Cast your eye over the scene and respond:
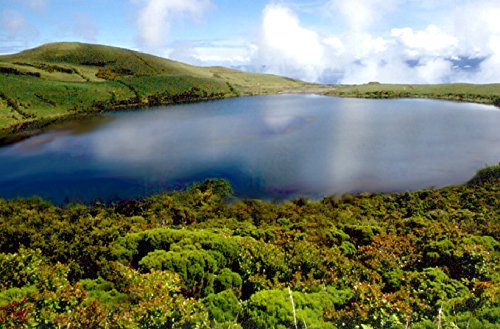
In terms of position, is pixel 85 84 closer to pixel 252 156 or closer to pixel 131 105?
pixel 131 105

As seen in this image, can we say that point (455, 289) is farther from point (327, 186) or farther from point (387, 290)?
point (327, 186)

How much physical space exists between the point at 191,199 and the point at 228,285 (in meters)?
20.0

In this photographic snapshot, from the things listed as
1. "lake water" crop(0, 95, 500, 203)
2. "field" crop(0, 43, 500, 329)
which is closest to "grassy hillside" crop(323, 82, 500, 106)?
"lake water" crop(0, 95, 500, 203)

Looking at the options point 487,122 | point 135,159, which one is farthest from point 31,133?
point 487,122

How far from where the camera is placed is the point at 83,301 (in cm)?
1062

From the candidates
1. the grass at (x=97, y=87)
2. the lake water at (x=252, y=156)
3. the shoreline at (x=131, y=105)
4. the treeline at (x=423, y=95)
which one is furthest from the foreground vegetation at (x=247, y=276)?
the treeline at (x=423, y=95)

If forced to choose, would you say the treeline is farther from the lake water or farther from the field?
the field

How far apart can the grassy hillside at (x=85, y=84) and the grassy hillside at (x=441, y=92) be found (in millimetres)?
48631

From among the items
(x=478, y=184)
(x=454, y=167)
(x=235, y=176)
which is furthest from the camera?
(x=454, y=167)

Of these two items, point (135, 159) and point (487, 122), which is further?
point (487, 122)

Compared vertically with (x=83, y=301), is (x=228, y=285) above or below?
below

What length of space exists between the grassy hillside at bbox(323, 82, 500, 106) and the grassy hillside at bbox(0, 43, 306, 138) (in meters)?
48.6

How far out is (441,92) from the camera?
147500mm

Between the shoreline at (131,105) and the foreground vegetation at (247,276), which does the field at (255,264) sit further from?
the shoreline at (131,105)
